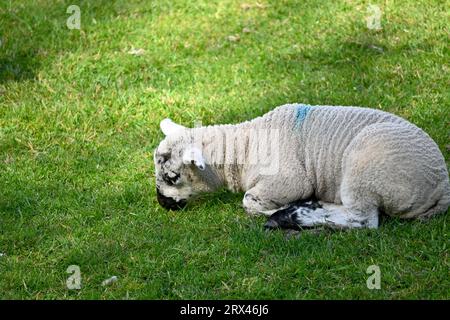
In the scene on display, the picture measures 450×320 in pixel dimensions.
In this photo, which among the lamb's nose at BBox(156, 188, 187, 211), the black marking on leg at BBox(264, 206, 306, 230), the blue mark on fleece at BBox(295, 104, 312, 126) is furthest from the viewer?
the lamb's nose at BBox(156, 188, 187, 211)

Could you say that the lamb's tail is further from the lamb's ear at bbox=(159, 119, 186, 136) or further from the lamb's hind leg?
the lamb's ear at bbox=(159, 119, 186, 136)

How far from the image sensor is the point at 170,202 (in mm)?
6980

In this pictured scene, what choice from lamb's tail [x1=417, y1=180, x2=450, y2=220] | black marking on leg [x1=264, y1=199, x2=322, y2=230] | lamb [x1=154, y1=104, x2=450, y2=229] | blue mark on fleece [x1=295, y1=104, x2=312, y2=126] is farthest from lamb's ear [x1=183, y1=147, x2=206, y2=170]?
lamb's tail [x1=417, y1=180, x2=450, y2=220]

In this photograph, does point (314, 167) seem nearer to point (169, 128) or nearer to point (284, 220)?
point (284, 220)

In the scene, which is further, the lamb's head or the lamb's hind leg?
the lamb's head

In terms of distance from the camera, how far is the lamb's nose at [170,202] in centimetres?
698

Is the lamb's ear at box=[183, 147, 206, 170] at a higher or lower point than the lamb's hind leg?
higher

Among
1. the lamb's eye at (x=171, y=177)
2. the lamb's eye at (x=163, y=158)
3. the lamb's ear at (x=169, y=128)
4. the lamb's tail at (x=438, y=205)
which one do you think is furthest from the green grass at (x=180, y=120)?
the lamb's ear at (x=169, y=128)

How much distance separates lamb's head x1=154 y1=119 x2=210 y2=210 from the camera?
6910mm

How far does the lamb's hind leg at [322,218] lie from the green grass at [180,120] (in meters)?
0.12

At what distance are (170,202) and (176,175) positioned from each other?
0.78 ft

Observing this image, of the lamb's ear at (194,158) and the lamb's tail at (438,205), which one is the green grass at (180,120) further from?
the lamb's ear at (194,158)
